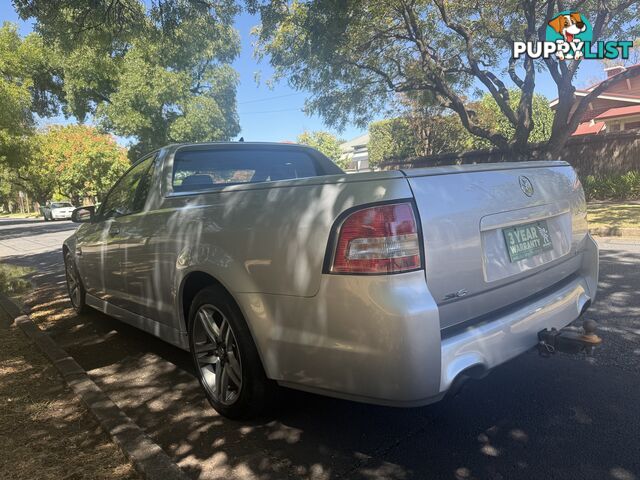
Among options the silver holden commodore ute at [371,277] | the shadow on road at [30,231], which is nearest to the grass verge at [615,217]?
the silver holden commodore ute at [371,277]

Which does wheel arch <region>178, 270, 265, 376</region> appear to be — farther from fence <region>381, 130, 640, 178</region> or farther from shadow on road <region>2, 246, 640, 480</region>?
fence <region>381, 130, 640, 178</region>

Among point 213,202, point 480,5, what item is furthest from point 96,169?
point 213,202

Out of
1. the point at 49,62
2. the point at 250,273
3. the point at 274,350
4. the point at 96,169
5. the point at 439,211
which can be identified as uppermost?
the point at 49,62

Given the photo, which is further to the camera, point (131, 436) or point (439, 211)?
point (131, 436)

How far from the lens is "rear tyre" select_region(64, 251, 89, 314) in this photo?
17.8 ft

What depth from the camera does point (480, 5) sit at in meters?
13.6

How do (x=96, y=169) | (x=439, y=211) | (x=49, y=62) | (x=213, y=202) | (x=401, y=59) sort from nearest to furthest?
1. (x=439, y=211)
2. (x=213, y=202)
3. (x=401, y=59)
4. (x=49, y=62)
5. (x=96, y=169)

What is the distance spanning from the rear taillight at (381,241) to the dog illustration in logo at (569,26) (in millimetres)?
12696

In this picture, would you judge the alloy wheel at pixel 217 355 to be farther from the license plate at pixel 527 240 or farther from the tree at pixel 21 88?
the tree at pixel 21 88

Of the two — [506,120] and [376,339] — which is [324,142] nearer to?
[506,120]

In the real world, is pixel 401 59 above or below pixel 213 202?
above

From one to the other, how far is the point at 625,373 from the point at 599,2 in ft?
A: 38.2

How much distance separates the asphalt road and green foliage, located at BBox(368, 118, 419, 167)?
79.5ft

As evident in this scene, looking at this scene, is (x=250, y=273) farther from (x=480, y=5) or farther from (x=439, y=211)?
(x=480, y=5)
